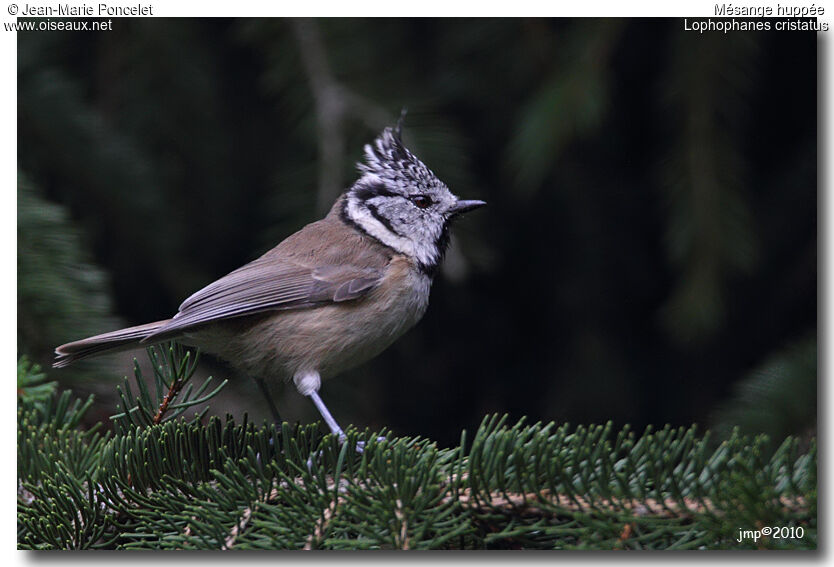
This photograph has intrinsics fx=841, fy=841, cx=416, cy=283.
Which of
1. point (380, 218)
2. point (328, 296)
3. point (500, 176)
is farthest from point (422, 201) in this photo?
point (500, 176)

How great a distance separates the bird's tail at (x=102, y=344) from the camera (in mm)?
1562

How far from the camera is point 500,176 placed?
2.35 meters

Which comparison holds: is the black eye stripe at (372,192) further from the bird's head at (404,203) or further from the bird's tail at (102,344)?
the bird's tail at (102,344)

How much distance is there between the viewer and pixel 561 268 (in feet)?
7.71

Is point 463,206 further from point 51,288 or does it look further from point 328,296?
point 51,288

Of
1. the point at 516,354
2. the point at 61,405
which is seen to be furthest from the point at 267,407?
the point at 516,354

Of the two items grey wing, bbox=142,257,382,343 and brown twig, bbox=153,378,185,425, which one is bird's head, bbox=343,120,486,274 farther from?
brown twig, bbox=153,378,185,425

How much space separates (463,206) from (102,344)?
2.67 feet

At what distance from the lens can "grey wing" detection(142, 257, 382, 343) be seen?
5.53 feet

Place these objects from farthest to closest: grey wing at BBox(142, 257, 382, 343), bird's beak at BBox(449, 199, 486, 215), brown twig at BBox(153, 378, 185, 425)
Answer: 1. bird's beak at BBox(449, 199, 486, 215)
2. grey wing at BBox(142, 257, 382, 343)
3. brown twig at BBox(153, 378, 185, 425)

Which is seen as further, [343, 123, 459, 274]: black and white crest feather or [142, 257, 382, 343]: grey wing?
[343, 123, 459, 274]: black and white crest feather

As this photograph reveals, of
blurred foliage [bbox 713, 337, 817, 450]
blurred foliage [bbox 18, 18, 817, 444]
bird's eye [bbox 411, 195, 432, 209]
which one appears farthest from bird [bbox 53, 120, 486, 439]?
blurred foliage [bbox 713, 337, 817, 450]

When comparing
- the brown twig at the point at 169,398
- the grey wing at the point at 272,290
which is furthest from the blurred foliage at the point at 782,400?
the brown twig at the point at 169,398

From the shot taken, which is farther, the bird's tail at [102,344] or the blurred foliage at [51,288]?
the blurred foliage at [51,288]
